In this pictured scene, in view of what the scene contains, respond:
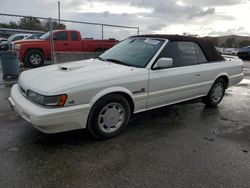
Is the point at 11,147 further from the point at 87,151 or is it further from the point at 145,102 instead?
the point at 145,102

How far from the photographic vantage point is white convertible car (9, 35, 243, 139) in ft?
10.2

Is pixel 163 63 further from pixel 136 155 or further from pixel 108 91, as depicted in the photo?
pixel 136 155

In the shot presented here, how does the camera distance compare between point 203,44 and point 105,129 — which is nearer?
point 105,129

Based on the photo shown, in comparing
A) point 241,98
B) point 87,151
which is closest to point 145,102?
point 87,151

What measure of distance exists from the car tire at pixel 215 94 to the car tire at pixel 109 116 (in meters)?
2.49

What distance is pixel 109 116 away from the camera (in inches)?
143

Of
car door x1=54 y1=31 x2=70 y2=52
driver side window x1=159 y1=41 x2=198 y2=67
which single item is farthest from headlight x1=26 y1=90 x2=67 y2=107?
car door x1=54 y1=31 x2=70 y2=52

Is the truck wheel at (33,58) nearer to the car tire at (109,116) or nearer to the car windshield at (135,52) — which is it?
the car windshield at (135,52)

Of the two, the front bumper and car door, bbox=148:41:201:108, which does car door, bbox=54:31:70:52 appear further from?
the front bumper

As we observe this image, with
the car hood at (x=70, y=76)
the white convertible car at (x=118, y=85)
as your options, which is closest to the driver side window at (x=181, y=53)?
the white convertible car at (x=118, y=85)

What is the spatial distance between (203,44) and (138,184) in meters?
3.72

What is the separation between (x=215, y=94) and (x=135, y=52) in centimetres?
239

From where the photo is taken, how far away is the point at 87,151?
329cm

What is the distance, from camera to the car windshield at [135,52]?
4137 mm
